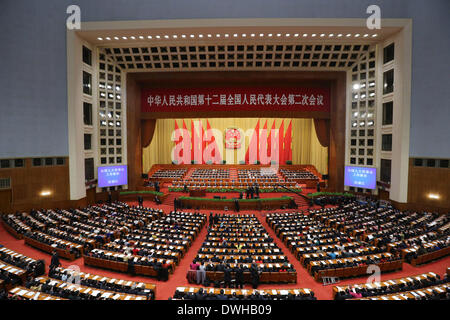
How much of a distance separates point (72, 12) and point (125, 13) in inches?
134

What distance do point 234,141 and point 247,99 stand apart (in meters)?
11.1

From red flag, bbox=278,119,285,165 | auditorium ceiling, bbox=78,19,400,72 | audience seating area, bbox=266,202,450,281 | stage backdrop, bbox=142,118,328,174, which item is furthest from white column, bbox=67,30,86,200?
red flag, bbox=278,119,285,165

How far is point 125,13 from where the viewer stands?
16.0 metres

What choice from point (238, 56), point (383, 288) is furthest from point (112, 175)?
point (383, 288)

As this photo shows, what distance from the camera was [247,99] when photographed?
69.4ft

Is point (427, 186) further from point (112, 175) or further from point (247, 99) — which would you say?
point (112, 175)

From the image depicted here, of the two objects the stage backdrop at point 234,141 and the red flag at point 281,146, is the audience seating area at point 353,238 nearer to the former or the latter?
the red flag at point 281,146

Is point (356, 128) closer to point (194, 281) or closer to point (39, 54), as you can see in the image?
point (194, 281)

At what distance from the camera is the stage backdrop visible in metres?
30.9

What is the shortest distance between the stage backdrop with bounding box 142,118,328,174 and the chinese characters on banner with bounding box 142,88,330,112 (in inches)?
366

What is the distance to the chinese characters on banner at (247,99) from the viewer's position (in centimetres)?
2112

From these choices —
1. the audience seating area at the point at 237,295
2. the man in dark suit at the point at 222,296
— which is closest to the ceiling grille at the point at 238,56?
the audience seating area at the point at 237,295

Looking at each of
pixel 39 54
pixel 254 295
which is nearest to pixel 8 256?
pixel 254 295

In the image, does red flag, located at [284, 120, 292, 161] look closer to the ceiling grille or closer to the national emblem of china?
the national emblem of china
